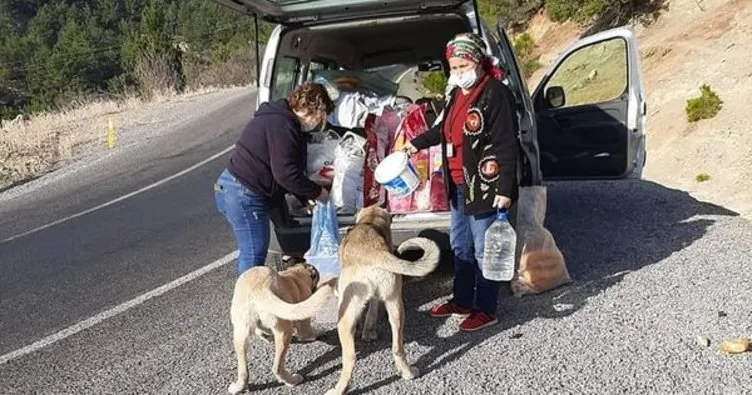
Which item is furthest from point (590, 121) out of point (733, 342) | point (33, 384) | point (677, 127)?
point (677, 127)

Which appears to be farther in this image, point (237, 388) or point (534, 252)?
point (534, 252)

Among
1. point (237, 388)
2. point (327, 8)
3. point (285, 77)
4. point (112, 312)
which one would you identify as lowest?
point (112, 312)

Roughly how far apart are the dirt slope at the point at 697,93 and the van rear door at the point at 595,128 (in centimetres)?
206

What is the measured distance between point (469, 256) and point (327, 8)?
201cm

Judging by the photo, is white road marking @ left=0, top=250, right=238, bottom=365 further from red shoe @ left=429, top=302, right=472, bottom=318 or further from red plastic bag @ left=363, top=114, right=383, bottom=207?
red shoe @ left=429, top=302, right=472, bottom=318

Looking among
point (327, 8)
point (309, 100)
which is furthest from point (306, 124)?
point (327, 8)

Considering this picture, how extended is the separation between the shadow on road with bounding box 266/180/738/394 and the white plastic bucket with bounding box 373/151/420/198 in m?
0.86

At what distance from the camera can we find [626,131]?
21.1 feet

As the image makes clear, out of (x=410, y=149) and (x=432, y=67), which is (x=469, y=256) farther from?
(x=432, y=67)

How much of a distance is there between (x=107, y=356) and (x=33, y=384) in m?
0.46

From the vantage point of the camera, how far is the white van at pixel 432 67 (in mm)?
5133

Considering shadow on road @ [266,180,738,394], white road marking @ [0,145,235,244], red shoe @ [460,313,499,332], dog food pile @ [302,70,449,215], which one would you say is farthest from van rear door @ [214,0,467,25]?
white road marking @ [0,145,235,244]

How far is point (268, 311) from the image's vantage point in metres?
3.73

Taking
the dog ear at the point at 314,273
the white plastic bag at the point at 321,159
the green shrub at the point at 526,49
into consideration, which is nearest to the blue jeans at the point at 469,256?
the dog ear at the point at 314,273
